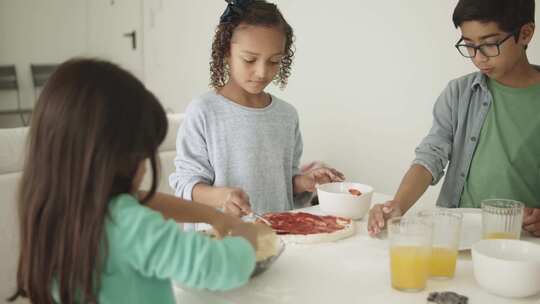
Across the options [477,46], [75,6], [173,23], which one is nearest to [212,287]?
[477,46]

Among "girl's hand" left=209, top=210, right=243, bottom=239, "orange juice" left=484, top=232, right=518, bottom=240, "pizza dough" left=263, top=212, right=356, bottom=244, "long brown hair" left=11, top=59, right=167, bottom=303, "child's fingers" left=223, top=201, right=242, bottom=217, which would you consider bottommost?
"pizza dough" left=263, top=212, right=356, bottom=244

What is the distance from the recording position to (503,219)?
4.02ft

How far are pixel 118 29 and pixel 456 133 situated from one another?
4.01 metres

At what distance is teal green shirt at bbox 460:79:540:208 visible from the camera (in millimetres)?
1554

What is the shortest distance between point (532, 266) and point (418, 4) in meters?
1.80

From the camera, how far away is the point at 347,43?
9.43ft

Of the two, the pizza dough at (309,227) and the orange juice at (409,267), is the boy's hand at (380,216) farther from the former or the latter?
the orange juice at (409,267)

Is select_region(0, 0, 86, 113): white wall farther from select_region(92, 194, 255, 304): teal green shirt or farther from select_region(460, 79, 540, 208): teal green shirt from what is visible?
select_region(92, 194, 255, 304): teal green shirt

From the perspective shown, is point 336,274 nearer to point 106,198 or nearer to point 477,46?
point 106,198

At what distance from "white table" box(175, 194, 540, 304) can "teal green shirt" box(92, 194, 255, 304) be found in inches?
3.8

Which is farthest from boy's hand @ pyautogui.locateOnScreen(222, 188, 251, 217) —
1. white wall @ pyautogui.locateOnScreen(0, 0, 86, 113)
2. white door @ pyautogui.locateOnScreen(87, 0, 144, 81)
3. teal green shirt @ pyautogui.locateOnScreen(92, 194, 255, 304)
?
white wall @ pyautogui.locateOnScreen(0, 0, 86, 113)

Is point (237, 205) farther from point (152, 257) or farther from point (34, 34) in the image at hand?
point (34, 34)

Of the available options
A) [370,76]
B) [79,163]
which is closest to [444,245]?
[79,163]

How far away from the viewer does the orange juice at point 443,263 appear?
106cm
